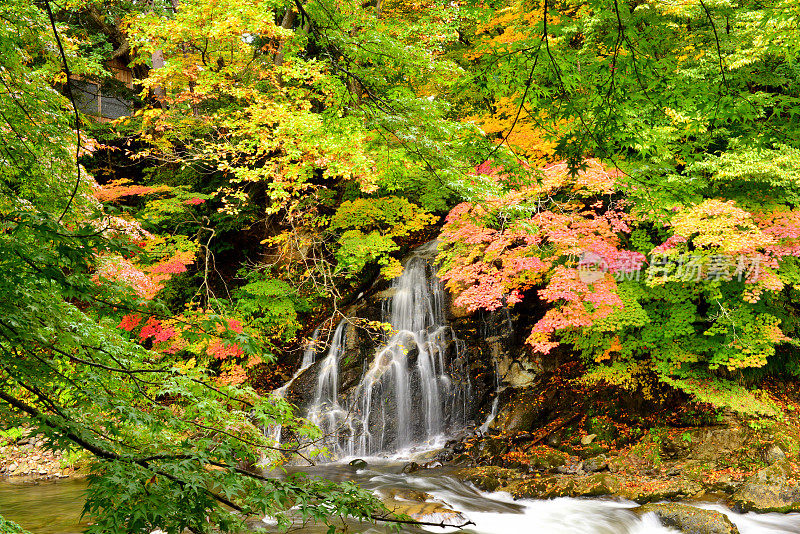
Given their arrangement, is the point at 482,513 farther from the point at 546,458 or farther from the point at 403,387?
the point at 403,387

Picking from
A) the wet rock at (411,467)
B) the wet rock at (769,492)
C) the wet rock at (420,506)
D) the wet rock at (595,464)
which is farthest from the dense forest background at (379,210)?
the wet rock at (411,467)

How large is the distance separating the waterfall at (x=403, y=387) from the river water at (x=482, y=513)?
5.72 ft

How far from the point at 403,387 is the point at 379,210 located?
4003mm

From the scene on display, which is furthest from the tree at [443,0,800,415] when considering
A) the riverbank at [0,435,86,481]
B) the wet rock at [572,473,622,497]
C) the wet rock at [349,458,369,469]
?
the riverbank at [0,435,86,481]

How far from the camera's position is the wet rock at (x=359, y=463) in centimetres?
858

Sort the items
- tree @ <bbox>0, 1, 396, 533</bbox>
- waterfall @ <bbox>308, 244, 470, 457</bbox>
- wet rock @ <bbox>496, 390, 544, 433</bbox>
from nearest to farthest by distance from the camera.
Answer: tree @ <bbox>0, 1, 396, 533</bbox> → wet rock @ <bbox>496, 390, 544, 433</bbox> → waterfall @ <bbox>308, 244, 470, 457</bbox>

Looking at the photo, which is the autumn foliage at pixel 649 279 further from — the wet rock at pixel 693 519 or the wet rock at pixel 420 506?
the wet rock at pixel 420 506

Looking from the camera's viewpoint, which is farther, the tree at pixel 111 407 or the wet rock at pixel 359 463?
the wet rock at pixel 359 463

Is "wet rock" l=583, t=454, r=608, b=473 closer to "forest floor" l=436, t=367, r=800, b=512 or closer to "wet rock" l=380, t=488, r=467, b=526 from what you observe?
"forest floor" l=436, t=367, r=800, b=512

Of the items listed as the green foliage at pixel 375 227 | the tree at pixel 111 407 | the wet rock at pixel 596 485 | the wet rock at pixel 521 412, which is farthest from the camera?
the green foliage at pixel 375 227

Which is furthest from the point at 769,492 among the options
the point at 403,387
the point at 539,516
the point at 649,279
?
the point at 403,387

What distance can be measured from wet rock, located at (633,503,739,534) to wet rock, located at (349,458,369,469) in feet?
15.0

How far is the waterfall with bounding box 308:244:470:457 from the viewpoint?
9594 mm

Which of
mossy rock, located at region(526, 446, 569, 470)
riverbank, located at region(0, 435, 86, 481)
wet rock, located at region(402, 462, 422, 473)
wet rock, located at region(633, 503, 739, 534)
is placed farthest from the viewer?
riverbank, located at region(0, 435, 86, 481)
